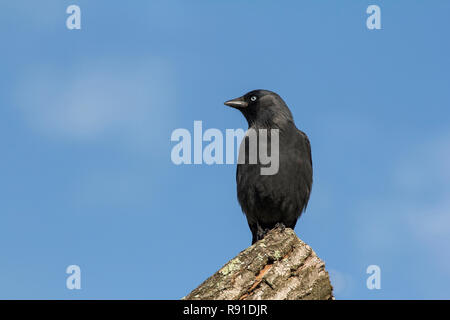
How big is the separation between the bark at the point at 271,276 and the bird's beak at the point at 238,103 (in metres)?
4.43

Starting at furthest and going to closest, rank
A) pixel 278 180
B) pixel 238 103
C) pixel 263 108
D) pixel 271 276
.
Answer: pixel 238 103 → pixel 263 108 → pixel 278 180 → pixel 271 276

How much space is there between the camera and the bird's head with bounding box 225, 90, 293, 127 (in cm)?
990

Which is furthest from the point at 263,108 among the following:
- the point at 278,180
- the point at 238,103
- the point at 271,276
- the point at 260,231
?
the point at 271,276

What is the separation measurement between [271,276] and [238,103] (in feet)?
16.7

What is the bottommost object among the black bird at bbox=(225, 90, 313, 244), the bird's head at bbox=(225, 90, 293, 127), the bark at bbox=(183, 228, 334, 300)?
the bark at bbox=(183, 228, 334, 300)

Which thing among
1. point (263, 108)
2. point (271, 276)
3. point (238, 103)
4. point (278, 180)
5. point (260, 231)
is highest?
point (238, 103)

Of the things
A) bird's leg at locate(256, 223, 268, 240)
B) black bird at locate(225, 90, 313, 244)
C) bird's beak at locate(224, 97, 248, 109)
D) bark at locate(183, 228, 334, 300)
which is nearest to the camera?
bark at locate(183, 228, 334, 300)

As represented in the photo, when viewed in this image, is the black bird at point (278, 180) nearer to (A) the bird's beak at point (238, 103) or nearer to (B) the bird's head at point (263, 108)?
(B) the bird's head at point (263, 108)

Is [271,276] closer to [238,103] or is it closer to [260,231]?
[260,231]

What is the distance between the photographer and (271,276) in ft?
19.7

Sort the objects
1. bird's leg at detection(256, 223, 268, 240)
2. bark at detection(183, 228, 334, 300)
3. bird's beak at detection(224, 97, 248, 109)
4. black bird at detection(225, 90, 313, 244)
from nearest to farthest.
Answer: bark at detection(183, 228, 334, 300)
black bird at detection(225, 90, 313, 244)
bird's leg at detection(256, 223, 268, 240)
bird's beak at detection(224, 97, 248, 109)

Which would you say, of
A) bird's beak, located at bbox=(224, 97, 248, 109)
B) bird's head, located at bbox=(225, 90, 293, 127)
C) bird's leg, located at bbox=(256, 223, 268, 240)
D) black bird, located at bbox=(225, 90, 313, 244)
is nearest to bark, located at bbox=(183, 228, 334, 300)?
black bird, located at bbox=(225, 90, 313, 244)

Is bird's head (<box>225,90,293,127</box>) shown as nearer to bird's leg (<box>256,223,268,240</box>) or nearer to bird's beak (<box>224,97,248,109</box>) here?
bird's beak (<box>224,97,248,109</box>)
